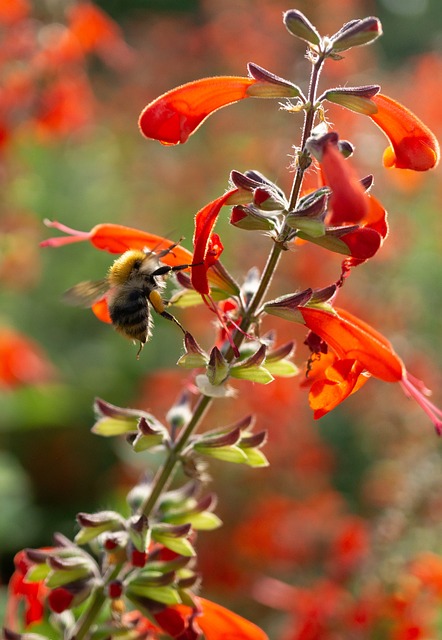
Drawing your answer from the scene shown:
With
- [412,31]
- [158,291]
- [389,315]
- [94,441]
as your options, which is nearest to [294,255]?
[389,315]

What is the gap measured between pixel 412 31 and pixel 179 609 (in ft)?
56.5

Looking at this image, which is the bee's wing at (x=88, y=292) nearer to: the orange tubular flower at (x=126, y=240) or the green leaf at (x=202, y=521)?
the orange tubular flower at (x=126, y=240)

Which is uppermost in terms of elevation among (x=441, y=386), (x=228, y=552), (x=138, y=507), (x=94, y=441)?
(x=138, y=507)

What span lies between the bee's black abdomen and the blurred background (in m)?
0.90

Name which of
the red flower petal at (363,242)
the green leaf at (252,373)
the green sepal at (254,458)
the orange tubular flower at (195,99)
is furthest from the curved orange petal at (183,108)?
the green sepal at (254,458)

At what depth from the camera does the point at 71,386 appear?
6.80 m

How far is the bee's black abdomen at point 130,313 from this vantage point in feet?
A: 6.93

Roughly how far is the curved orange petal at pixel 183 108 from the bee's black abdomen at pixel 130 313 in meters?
0.49

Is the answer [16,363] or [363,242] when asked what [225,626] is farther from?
[16,363]

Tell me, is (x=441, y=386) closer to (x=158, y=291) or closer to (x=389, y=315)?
(x=389, y=315)

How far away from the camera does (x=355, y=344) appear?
1.75 meters

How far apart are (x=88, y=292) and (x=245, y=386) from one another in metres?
3.66

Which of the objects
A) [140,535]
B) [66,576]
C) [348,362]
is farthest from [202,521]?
[348,362]

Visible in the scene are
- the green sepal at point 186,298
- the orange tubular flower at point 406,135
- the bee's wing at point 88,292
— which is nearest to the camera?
the orange tubular flower at point 406,135
